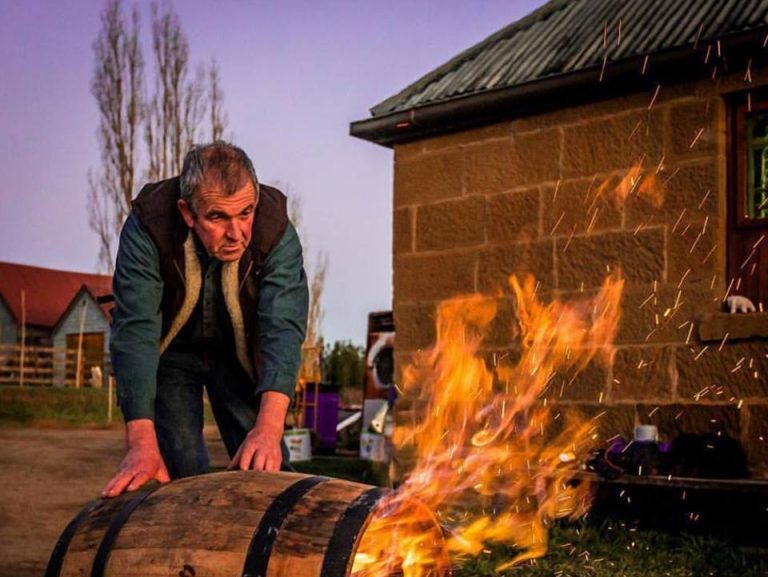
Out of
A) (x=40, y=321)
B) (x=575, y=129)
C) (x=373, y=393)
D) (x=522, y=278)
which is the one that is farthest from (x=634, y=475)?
(x=40, y=321)

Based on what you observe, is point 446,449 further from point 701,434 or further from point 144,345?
point 144,345

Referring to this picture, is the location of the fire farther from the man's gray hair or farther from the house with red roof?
the house with red roof

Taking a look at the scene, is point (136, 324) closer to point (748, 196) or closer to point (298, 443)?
point (748, 196)

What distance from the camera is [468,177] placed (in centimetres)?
823

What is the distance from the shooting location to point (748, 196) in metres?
6.91

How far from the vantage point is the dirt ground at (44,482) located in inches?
268

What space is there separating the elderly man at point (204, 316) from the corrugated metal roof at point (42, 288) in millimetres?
36921

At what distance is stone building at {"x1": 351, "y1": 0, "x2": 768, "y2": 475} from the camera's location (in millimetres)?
6723

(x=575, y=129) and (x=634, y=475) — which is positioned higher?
(x=575, y=129)

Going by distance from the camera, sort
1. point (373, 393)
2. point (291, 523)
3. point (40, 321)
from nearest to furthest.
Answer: point (291, 523) → point (373, 393) → point (40, 321)

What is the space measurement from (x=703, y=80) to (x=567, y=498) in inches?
113

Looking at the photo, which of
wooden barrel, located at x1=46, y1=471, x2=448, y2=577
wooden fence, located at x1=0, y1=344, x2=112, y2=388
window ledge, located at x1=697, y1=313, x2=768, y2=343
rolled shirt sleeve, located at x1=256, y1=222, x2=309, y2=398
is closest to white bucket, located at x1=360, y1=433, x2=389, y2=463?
window ledge, located at x1=697, y1=313, x2=768, y2=343

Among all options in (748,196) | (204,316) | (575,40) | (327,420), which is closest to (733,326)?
(748,196)

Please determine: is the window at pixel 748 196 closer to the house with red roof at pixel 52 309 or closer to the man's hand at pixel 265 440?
the man's hand at pixel 265 440
